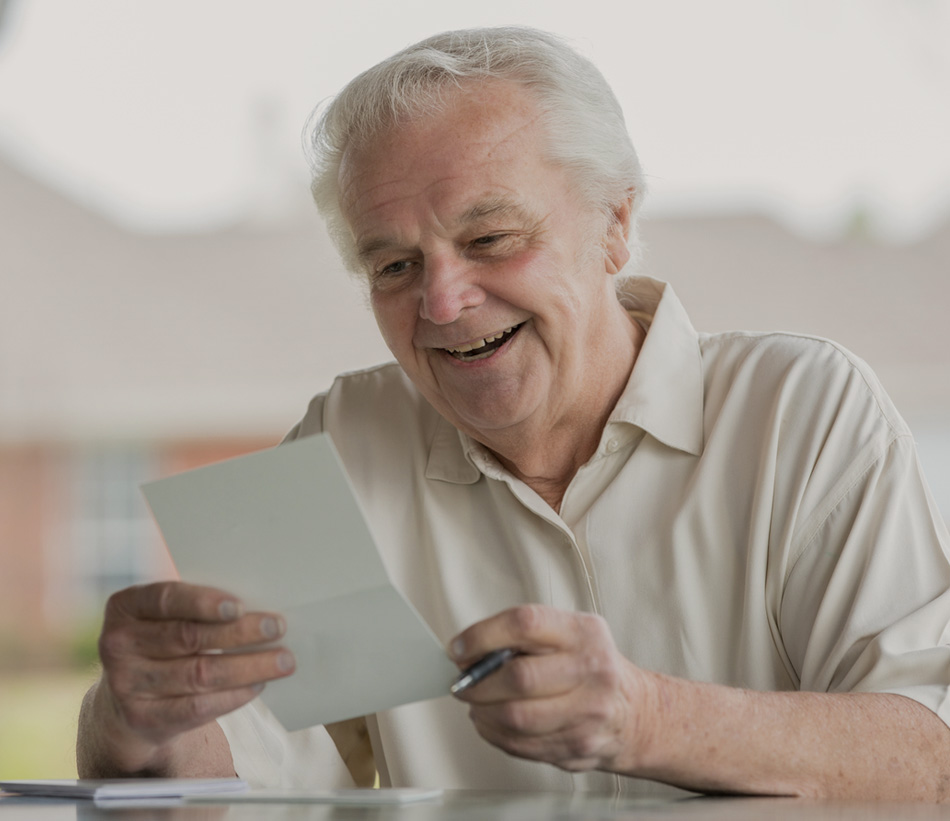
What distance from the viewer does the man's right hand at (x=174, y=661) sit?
4.62ft

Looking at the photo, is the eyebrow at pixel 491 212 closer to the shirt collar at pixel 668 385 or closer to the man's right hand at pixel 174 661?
the shirt collar at pixel 668 385

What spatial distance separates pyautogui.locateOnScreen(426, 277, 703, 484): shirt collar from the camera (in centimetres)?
193

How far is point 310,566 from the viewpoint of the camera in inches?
53.2

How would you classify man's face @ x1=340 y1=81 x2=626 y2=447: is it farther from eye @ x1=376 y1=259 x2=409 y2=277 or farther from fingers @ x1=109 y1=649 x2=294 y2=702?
fingers @ x1=109 y1=649 x2=294 y2=702

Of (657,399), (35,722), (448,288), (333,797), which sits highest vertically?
(448,288)

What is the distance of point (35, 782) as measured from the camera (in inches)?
61.5

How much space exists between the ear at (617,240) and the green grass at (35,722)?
7629 millimetres

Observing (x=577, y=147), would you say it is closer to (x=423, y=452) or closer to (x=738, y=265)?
(x=423, y=452)

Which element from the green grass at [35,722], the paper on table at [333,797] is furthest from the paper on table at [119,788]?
the green grass at [35,722]

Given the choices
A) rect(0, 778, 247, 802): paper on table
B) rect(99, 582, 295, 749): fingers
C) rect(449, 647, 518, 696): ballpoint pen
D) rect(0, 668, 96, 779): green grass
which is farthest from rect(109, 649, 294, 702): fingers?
rect(0, 668, 96, 779): green grass

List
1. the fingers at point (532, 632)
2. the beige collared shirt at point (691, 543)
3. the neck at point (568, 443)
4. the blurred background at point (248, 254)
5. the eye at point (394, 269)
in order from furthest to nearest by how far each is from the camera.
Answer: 1. the blurred background at point (248, 254)
2. the neck at point (568, 443)
3. the eye at point (394, 269)
4. the beige collared shirt at point (691, 543)
5. the fingers at point (532, 632)

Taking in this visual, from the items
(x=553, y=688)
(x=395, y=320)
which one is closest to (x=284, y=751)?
(x=395, y=320)

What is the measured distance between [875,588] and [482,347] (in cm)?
72

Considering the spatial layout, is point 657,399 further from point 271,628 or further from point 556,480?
point 271,628
